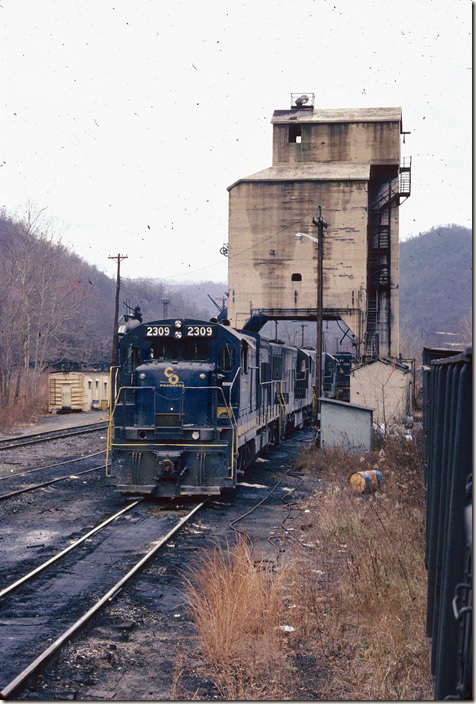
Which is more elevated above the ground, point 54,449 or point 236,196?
point 236,196

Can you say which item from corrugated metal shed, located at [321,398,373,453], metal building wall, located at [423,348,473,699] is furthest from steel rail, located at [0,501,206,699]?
corrugated metal shed, located at [321,398,373,453]

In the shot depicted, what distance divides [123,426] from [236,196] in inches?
1029

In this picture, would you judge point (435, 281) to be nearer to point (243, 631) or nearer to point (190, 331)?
point (190, 331)

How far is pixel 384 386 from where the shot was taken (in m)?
30.2

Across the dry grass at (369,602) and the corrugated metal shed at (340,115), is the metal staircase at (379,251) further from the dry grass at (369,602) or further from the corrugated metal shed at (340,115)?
the dry grass at (369,602)

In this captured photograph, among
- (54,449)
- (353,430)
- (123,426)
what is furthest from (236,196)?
(123,426)

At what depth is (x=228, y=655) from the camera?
6801 millimetres

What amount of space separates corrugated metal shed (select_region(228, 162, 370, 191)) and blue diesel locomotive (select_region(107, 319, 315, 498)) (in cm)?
2483

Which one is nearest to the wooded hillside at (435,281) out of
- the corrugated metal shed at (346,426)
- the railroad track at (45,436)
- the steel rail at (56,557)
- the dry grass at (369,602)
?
the railroad track at (45,436)

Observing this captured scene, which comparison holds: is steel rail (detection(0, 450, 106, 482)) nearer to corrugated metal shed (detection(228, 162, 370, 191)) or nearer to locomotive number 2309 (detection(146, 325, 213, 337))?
locomotive number 2309 (detection(146, 325, 213, 337))

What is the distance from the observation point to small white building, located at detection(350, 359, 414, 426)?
30430mm

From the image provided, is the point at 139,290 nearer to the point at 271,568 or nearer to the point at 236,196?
the point at 236,196

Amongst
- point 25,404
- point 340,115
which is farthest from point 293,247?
point 25,404

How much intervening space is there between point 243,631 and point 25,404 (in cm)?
3567
